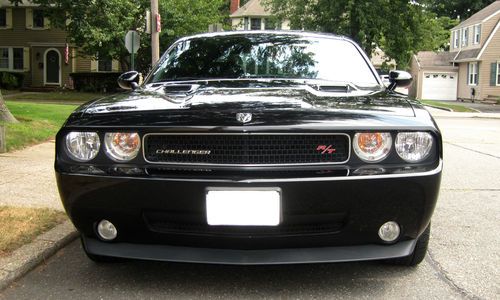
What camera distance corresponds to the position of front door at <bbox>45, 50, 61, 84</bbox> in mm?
33156

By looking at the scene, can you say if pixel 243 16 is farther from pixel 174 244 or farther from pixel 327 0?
pixel 174 244

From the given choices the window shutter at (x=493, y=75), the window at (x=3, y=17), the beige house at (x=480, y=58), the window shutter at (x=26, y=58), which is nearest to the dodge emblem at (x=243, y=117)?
the window shutter at (x=26, y=58)

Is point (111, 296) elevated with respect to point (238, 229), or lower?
lower

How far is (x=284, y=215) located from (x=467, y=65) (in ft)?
133

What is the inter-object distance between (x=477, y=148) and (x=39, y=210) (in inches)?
343

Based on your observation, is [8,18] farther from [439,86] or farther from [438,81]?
[439,86]

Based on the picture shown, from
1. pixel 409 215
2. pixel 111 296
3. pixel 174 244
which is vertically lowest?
pixel 111 296

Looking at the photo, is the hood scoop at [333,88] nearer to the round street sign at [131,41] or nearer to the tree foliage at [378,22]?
the round street sign at [131,41]

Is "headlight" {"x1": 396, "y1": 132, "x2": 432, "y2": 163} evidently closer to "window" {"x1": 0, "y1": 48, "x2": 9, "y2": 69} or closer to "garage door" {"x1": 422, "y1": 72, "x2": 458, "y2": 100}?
"window" {"x1": 0, "y1": 48, "x2": 9, "y2": 69}

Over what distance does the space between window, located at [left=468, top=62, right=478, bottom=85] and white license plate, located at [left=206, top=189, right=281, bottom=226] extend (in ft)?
128

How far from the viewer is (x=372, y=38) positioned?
1087 inches

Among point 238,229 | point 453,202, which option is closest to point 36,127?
point 453,202

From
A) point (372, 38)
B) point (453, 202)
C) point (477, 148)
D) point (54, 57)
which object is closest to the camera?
point (453, 202)

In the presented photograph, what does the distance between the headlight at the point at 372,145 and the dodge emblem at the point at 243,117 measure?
0.56m
